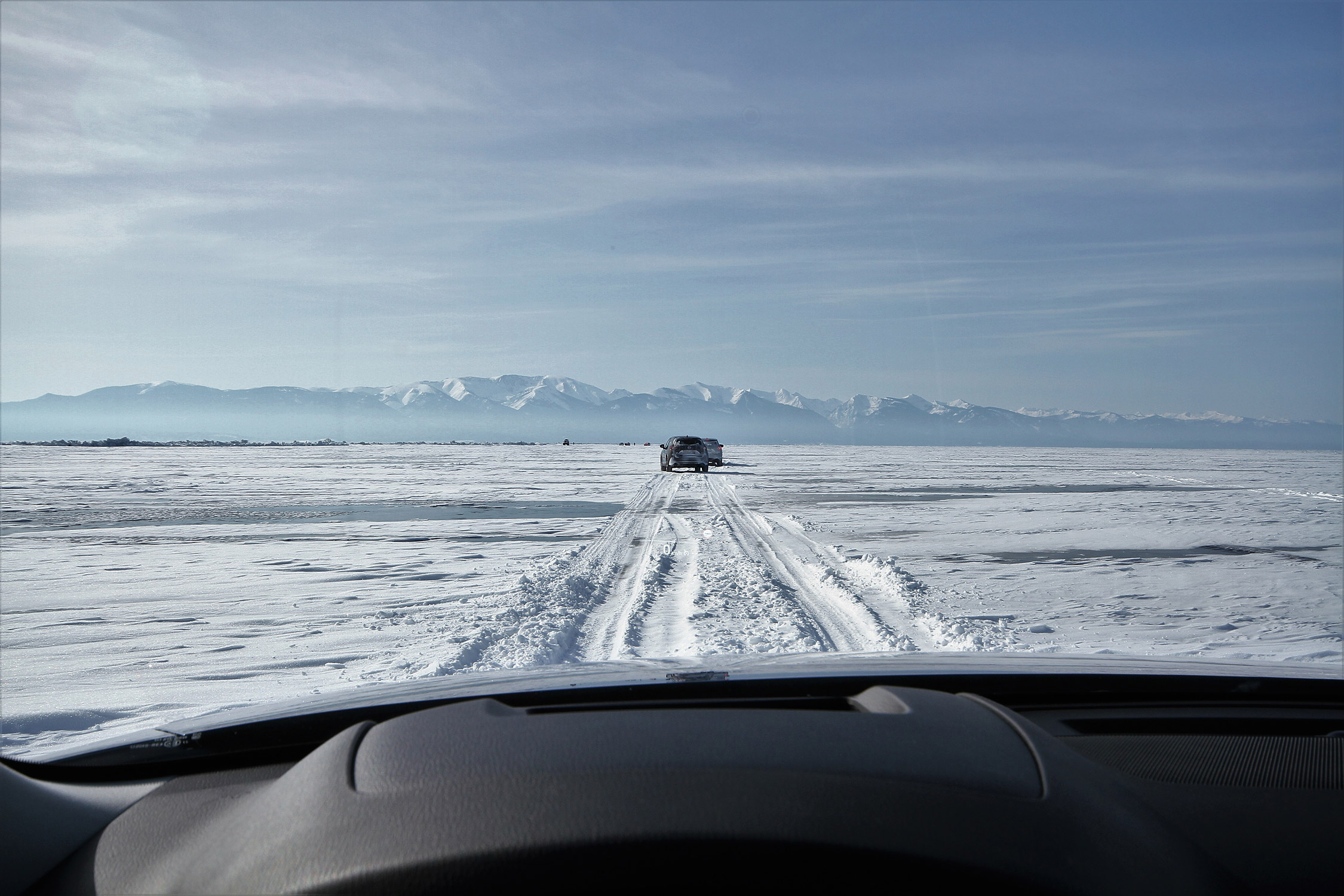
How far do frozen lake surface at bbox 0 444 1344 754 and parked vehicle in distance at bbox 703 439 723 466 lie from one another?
26.7 meters

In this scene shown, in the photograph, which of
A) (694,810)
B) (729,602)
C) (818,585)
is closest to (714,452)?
(818,585)

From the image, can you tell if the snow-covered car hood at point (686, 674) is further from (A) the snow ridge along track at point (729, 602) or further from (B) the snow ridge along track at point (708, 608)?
(A) the snow ridge along track at point (729, 602)

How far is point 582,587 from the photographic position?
9211 millimetres

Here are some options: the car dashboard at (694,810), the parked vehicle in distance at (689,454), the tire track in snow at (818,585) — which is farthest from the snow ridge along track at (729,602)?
the parked vehicle in distance at (689,454)

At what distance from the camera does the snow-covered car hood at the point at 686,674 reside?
2424 mm

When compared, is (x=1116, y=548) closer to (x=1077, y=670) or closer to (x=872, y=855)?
(x=1077, y=670)

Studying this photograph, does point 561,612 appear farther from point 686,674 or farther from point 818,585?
point 686,674

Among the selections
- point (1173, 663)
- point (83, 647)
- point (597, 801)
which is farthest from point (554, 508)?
point (597, 801)

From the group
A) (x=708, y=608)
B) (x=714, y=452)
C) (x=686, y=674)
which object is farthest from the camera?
(x=714, y=452)

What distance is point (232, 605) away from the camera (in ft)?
27.5

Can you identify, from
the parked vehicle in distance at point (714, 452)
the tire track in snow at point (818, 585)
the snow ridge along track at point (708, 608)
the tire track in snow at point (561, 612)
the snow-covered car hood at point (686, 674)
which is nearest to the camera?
the snow-covered car hood at point (686, 674)

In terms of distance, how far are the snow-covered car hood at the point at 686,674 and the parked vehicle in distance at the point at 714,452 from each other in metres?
44.3

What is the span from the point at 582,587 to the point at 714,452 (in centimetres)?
4231

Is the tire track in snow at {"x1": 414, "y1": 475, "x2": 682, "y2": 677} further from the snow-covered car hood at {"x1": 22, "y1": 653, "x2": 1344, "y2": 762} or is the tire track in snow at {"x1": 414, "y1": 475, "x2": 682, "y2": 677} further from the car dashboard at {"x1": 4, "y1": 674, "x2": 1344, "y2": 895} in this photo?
the car dashboard at {"x1": 4, "y1": 674, "x2": 1344, "y2": 895}
